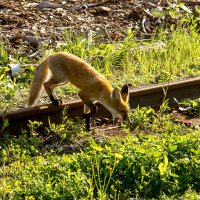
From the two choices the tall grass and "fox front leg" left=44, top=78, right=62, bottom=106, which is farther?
the tall grass

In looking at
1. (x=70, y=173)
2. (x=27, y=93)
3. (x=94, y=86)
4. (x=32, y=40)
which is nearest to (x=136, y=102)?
(x=94, y=86)

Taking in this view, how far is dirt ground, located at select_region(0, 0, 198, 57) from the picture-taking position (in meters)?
10.7

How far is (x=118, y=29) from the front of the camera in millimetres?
11820

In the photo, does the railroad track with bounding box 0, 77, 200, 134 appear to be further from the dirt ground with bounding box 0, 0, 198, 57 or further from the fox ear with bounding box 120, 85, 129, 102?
the dirt ground with bounding box 0, 0, 198, 57

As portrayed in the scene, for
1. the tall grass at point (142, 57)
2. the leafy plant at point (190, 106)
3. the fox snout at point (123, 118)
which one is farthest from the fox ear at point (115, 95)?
the leafy plant at point (190, 106)

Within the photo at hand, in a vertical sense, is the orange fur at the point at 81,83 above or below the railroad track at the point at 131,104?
above

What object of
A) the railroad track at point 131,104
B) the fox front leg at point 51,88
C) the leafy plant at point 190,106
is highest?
the fox front leg at point 51,88

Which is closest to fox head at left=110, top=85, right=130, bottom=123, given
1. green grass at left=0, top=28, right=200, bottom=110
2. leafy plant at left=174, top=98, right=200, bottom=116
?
green grass at left=0, top=28, right=200, bottom=110

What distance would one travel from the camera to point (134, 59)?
1076cm

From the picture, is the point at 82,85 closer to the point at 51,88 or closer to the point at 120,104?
the point at 51,88

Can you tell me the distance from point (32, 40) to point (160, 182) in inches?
185

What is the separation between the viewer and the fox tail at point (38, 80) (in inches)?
340

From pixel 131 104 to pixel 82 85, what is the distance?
3.09ft

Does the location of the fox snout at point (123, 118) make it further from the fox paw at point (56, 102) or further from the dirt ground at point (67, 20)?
the dirt ground at point (67, 20)
